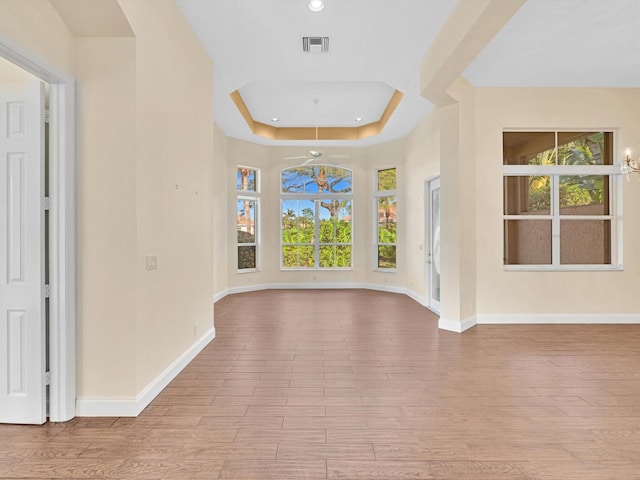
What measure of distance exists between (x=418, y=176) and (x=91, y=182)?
6054 mm

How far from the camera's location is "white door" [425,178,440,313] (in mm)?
6617

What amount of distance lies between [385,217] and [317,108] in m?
3.18

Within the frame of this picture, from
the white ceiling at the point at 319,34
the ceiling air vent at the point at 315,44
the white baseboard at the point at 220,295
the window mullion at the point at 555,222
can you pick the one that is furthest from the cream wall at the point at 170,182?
the window mullion at the point at 555,222

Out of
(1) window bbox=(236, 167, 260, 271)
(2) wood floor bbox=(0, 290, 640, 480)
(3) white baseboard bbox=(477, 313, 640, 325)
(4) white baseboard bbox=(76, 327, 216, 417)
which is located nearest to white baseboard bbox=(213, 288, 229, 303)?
(1) window bbox=(236, 167, 260, 271)

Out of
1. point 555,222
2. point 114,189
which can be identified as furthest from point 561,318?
point 114,189

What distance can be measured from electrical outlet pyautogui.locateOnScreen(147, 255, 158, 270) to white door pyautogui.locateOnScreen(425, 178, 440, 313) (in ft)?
15.8

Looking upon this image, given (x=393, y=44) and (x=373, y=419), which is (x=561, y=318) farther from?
(x=393, y=44)

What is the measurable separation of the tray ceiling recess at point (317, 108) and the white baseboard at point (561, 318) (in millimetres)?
3837

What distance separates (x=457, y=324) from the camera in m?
5.20

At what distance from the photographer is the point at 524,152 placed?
5703 millimetres

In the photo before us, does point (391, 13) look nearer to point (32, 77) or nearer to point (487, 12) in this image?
point (487, 12)

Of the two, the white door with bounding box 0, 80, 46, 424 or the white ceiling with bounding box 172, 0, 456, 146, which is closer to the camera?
the white door with bounding box 0, 80, 46, 424

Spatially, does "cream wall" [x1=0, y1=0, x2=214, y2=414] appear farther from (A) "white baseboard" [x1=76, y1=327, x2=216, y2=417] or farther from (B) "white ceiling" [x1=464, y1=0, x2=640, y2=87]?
(B) "white ceiling" [x1=464, y1=0, x2=640, y2=87]

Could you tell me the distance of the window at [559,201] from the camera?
5.68 meters
